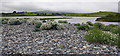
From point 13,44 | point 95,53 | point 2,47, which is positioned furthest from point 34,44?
point 95,53

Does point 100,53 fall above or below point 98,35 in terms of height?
below

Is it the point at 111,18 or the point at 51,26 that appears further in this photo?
the point at 111,18

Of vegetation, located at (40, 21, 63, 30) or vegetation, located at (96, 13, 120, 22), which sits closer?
vegetation, located at (40, 21, 63, 30)

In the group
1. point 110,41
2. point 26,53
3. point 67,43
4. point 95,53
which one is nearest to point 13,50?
point 26,53

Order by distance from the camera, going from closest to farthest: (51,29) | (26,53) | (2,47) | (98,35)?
(26,53), (2,47), (98,35), (51,29)

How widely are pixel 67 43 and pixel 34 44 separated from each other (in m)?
1.81

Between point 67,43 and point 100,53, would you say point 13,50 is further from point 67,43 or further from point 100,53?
point 100,53

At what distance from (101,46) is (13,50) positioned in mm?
4478

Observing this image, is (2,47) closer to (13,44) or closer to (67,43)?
(13,44)

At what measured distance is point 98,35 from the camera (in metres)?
7.96

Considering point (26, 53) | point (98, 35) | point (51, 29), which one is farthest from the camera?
point (51, 29)

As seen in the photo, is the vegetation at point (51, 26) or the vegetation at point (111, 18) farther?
the vegetation at point (111, 18)

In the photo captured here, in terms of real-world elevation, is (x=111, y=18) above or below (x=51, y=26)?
above

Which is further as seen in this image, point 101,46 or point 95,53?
point 101,46
